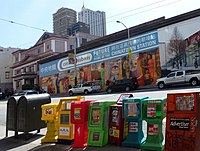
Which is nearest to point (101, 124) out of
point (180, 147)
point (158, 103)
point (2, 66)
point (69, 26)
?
point (158, 103)

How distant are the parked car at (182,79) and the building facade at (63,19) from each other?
73.4 feet

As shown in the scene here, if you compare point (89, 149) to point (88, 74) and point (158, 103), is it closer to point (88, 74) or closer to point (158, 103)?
point (158, 103)

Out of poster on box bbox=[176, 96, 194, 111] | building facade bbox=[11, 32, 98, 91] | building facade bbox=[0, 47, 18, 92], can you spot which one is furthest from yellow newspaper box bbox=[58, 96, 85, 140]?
building facade bbox=[0, 47, 18, 92]

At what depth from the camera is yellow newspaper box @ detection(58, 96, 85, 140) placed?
22.5 ft

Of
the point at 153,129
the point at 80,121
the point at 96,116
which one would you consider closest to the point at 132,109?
the point at 153,129

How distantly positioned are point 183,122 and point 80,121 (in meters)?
2.65

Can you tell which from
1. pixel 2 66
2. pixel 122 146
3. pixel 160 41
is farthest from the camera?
pixel 2 66

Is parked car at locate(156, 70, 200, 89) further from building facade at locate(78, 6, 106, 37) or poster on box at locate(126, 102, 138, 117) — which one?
poster on box at locate(126, 102, 138, 117)

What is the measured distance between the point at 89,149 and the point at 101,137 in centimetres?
41

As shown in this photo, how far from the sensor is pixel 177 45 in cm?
2841

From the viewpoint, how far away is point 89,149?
242 inches

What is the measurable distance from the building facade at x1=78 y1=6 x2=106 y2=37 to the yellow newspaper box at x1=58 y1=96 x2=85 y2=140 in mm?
29037

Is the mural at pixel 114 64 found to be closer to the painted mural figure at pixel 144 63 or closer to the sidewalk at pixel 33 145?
the painted mural figure at pixel 144 63

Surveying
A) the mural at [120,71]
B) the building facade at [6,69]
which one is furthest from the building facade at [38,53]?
the mural at [120,71]
